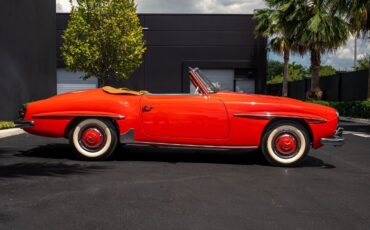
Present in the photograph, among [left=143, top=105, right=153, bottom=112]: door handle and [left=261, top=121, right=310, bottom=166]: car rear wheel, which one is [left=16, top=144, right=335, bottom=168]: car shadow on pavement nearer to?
[left=261, top=121, right=310, bottom=166]: car rear wheel

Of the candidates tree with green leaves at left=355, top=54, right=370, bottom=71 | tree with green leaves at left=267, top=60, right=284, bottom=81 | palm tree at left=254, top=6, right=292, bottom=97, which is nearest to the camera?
palm tree at left=254, top=6, right=292, bottom=97

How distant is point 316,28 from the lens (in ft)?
70.8

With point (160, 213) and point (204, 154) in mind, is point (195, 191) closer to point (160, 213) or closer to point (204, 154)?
point (160, 213)

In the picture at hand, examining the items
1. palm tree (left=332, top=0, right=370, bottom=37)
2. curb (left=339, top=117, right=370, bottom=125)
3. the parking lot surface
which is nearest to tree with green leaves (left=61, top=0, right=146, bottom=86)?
palm tree (left=332, top=0, right=370, bottom=37)

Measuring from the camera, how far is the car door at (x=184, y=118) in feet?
19.3

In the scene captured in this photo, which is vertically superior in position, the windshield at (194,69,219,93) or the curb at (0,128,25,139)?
the windshield at (194,69,219,93)

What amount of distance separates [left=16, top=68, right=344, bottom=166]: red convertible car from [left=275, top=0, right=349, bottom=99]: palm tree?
16.6 metres

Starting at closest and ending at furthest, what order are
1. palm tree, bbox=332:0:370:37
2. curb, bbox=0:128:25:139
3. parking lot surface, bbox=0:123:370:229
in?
parking lot surface, bbox=0:123:370:229 < curb, bbox=0:128:25:139 < palm tree, bbox=332:0:370:37

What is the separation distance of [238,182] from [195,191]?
2.35ft

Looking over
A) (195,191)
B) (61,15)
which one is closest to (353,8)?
(195,191)

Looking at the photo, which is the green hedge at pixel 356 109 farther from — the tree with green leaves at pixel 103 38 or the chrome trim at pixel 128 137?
the chrome trim at pixel 128 137

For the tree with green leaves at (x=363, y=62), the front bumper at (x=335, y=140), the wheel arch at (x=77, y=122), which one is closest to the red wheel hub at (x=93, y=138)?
the wheel arch at (x=77, y=122)

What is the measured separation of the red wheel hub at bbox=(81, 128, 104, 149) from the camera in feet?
20.2

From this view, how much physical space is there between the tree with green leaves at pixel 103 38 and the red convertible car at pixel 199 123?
59.1 feet
